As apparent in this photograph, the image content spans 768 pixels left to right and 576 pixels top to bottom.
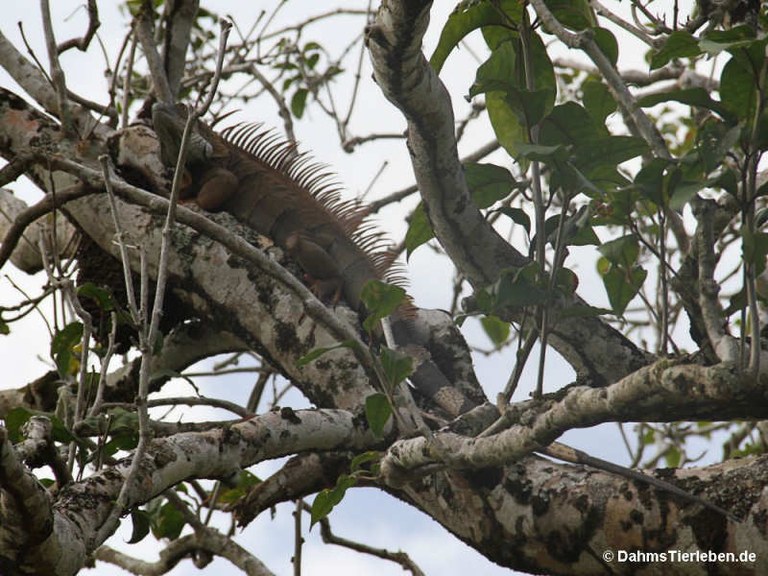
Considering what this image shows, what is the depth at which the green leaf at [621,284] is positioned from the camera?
7.87 ft

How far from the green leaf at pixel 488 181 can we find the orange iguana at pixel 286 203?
1.27 m

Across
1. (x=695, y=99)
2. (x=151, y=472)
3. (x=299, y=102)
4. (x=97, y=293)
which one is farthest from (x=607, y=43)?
(x=299, y=102)

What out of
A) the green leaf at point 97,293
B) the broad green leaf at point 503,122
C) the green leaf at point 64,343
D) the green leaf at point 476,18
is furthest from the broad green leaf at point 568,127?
the green leaf at point 64,343

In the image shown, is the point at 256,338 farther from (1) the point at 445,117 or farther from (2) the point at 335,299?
(1) the point at 445,117

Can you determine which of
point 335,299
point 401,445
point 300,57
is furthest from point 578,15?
point 300,57

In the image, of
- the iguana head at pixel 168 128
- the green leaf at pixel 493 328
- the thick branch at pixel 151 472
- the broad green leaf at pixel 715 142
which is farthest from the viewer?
the iguana head at pixel 168 128

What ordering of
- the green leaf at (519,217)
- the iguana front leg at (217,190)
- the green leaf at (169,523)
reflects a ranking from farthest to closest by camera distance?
the iguana front leg at (217,190) → the green leaf at (169,523) → the green leaf at (519,217)

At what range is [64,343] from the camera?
3.25 metres

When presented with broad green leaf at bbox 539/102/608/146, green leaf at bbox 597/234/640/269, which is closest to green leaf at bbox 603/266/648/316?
green leaf at bbox 597/234/640/269

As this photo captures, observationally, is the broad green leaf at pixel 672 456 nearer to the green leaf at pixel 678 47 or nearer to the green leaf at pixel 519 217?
the green leaf at pixel 519 217

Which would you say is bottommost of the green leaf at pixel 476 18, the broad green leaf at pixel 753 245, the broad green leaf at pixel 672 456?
the broad green leaf at pixel 753 245

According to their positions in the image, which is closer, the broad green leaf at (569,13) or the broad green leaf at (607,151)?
the broad green leaf at (607,151)

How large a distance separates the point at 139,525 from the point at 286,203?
2.47 metres

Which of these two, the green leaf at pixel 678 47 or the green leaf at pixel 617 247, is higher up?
the green leaf at pixel 678 47
